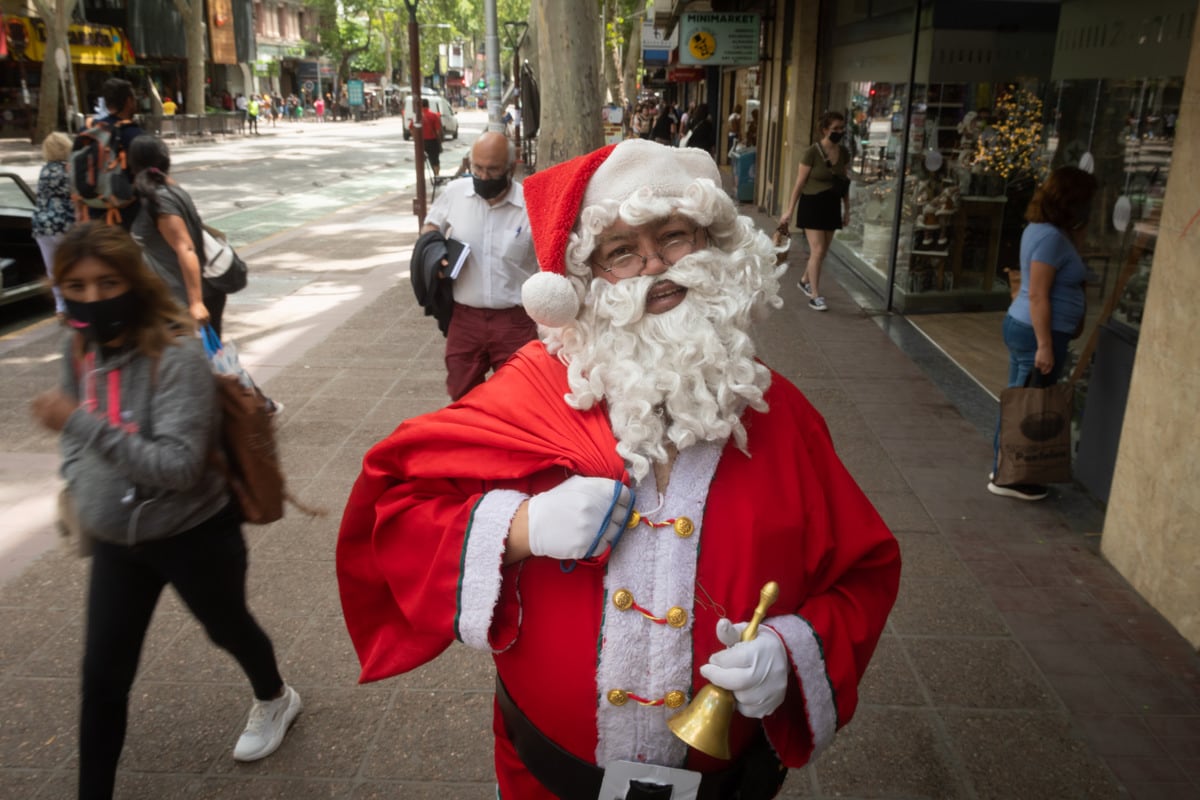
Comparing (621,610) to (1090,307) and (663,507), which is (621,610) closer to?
(663,507)

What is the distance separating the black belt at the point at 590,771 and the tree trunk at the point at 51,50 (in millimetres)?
29210

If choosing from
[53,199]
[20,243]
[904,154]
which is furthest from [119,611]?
[20,243]

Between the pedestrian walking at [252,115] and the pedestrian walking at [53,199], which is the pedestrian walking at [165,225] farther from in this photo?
the pedestrian walking at [252,115]

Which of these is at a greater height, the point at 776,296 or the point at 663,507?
the point at 776,296

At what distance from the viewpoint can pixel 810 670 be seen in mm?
1646

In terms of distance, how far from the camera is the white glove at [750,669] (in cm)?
153

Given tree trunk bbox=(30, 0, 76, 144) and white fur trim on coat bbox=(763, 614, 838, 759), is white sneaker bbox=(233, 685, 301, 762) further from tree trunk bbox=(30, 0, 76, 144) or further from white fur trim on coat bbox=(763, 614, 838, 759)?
tree trunk bbox=(30, 0, 76, 144)

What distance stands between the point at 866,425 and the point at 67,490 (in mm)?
4702

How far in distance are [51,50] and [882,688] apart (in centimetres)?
3104

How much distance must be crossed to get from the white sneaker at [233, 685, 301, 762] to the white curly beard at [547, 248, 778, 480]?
1.97 meters

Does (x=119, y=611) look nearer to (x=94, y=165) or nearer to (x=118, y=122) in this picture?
(x=94, y=165)

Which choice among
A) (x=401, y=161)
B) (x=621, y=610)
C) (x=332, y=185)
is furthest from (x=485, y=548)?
(x=401, y=161)

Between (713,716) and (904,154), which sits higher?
(904,154)

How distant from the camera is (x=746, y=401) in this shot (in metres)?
1.71
